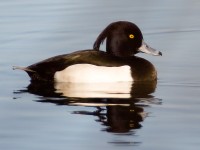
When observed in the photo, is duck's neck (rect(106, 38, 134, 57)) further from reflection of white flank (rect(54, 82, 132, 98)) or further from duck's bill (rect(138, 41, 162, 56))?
reflection of white flank (rect(54, 82, 132, 98))

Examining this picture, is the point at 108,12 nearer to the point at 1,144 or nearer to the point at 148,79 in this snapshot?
the point at 148,79

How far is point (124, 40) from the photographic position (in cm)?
1084

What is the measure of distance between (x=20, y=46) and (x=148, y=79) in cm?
225

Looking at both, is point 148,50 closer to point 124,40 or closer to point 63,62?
point 124,40

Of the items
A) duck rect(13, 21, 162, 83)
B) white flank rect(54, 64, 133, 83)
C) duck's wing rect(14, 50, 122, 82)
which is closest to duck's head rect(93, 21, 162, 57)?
duck rect(13, 21, 162, 83)

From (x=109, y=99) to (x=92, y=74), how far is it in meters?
1.26

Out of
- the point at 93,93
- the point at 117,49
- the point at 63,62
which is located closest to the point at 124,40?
the point at 117,49

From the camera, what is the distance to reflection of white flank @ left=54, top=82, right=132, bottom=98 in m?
9.45

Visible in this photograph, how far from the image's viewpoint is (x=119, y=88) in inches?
390

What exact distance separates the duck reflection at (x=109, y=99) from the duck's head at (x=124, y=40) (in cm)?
69

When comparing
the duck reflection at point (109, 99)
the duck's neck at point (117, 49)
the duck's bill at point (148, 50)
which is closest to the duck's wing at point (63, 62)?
the duck reflection at point (109, 99)

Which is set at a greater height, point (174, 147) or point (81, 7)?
point (81, 7)

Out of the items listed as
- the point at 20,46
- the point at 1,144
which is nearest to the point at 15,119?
the point at 1,144

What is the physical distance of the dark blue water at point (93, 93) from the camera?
7293 millimetres
